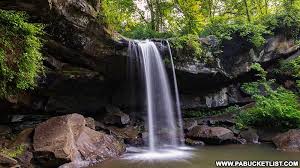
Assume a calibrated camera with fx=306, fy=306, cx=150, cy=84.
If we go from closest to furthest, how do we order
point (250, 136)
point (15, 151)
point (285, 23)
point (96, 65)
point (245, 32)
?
point (15, 151) < point (96, 65) < point (250, 136) < point (245, 32) < point (285, 23)

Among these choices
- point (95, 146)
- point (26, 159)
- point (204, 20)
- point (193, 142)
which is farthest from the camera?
point (204, 20)

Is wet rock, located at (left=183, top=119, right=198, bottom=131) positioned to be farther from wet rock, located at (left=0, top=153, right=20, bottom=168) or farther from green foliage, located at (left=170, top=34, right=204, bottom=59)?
wet rock, located at (left=0, top=153, right=20, bottom=168)

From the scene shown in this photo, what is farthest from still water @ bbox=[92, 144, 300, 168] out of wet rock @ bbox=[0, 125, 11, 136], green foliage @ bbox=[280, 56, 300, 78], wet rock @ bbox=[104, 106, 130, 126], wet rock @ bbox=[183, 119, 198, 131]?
green foliage @ bbox=[280, 56, 300, 78]

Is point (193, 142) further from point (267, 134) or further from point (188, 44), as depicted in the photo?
point (188, 44)

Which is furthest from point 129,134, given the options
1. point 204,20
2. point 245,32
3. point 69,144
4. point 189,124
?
point 204,20

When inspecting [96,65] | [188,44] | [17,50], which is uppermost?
[188,44]

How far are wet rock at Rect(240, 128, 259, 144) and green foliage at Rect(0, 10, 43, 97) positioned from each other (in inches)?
327

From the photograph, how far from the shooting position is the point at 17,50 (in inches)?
305

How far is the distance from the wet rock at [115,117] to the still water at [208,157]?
11.3ft

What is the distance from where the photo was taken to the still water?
802 cm

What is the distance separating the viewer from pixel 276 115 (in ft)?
38.6

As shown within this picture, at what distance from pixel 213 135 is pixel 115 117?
13.6 ft

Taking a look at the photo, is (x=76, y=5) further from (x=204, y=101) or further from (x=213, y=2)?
(x=213, y=2)

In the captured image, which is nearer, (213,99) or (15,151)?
(15,151)
